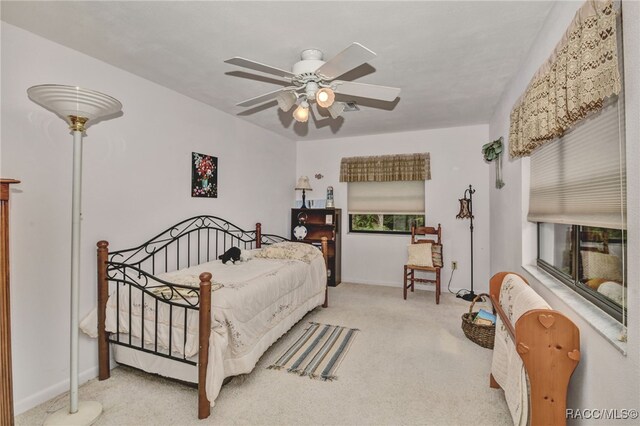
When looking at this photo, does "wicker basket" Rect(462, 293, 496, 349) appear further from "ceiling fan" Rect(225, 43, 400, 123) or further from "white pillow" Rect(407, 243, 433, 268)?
"ceiling fan" Rect(225, 43, 400, 123)

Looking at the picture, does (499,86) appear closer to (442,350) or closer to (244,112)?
(442,350)

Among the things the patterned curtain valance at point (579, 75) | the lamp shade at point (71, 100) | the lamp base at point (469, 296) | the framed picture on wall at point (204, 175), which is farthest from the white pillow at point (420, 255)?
the lamp shade at point (71, 100)

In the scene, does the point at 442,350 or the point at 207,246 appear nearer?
the point at 442,350

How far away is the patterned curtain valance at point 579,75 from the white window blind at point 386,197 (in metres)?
2.95

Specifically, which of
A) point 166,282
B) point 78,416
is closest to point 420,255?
point 166,282

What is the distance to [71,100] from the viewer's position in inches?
66.5

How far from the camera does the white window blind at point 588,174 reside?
4.17 feet

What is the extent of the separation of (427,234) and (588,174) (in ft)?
10.3

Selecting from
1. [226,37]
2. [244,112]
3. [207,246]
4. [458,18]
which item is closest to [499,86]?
[458,18]

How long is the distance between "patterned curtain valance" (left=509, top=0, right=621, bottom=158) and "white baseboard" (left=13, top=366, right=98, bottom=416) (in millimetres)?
3473

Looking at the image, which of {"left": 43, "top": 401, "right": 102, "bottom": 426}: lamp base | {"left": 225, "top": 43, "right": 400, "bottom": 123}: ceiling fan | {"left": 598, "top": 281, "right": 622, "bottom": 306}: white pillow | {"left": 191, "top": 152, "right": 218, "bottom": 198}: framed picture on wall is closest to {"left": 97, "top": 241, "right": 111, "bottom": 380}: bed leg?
{"left": 43, "top": 401, "right": 102, "bottom": 426}: lamp base

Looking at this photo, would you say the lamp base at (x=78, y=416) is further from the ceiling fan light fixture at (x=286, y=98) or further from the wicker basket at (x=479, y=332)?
the wicker basket at (x=479, y=332)

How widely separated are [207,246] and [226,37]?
2.29 meters

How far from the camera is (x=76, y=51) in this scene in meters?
2.25
